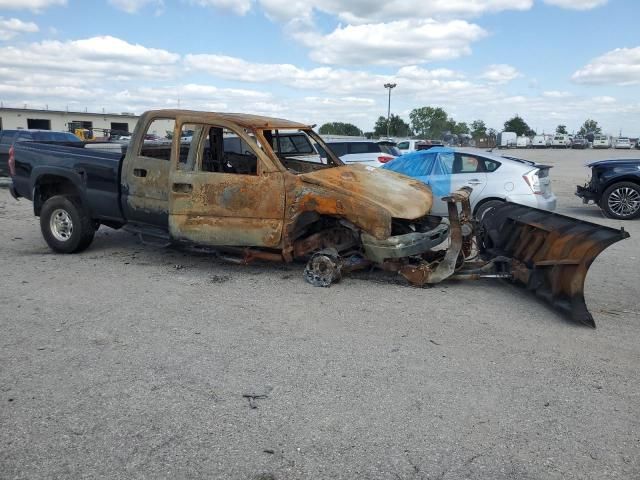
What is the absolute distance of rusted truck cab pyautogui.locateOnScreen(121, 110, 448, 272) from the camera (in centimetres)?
601

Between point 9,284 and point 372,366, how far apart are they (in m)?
4.40

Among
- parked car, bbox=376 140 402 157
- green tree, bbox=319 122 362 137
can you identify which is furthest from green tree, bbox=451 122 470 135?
parked car, bbox=376 140 402 157

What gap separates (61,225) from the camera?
7727 millimetres

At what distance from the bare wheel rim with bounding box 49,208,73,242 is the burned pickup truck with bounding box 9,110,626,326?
1.6 inches

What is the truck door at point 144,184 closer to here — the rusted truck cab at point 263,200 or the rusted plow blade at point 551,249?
the rusted truck cab at point 263,200

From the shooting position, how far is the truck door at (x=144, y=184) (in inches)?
267

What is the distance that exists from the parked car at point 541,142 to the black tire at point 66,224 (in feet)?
274

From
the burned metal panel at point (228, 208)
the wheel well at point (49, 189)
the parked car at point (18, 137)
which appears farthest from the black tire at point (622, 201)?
the parked car at point (18, 137)

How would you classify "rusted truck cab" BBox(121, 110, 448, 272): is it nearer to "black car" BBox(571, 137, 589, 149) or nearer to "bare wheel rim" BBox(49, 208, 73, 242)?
"bare wheel rim" BBox(49, 208, 73, 242)

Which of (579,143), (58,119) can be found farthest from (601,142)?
(58,119)

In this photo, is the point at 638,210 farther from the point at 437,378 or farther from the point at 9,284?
the point at 9,284

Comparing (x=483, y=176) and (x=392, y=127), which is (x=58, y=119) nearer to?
(x=392, y=127)

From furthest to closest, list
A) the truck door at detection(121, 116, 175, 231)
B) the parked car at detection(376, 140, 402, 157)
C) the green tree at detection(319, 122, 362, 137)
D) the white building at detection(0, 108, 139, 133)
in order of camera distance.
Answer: the green tree at detection(319, 122, 362, 137), the white building at detection(0, 108, 139, 133), the parked car at detection(376, 140, 402, 157), the truck door at detection(121, 116, 175, 231)

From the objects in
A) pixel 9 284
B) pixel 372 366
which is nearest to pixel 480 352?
pixel 372 366
